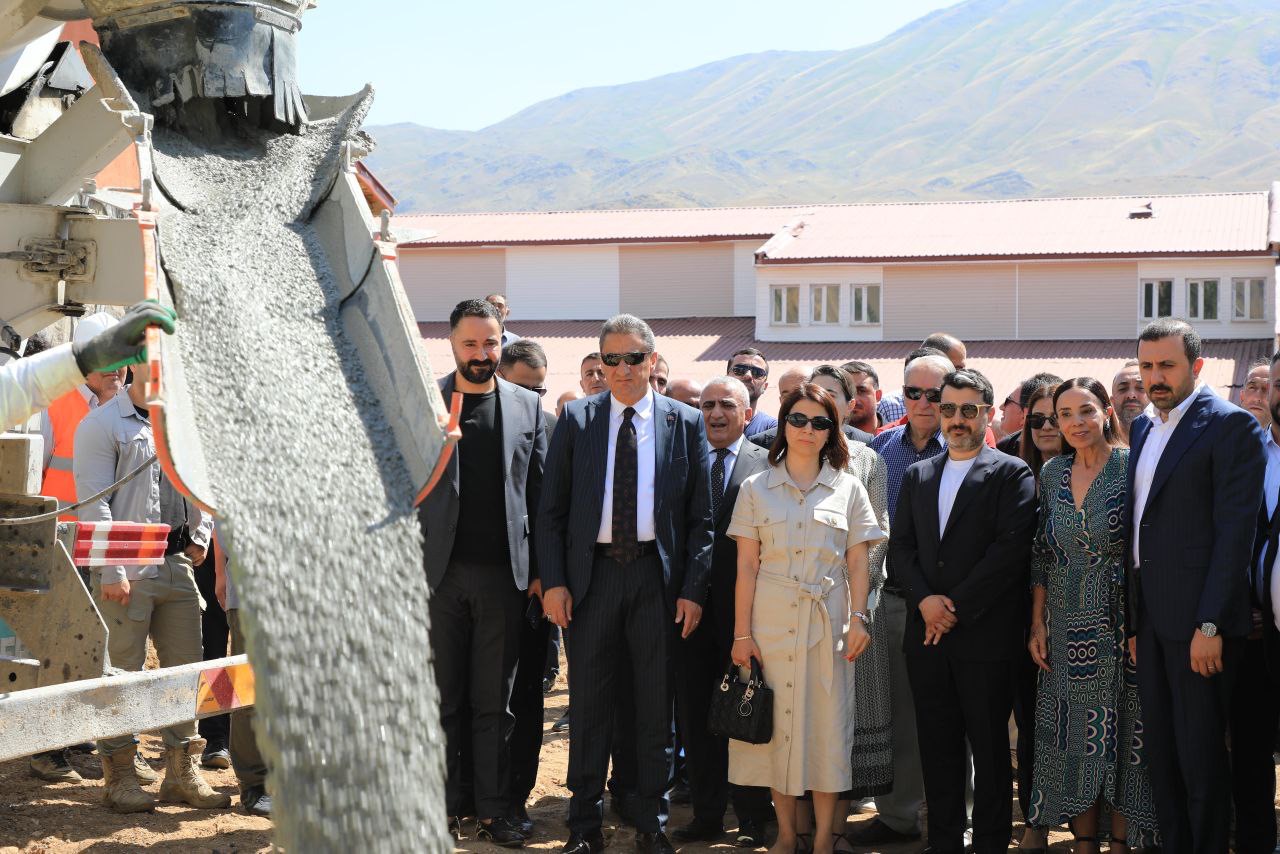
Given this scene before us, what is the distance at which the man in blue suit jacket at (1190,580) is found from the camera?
493 centimetres

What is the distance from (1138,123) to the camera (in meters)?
190

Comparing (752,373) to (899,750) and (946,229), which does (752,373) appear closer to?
(899,750)

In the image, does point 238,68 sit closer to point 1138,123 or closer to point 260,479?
point 260,479

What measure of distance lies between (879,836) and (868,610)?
3.40ft

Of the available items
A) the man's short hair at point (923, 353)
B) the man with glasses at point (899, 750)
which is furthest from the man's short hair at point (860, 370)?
the man with glasses at point (899, 750)

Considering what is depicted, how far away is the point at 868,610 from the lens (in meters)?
5.68

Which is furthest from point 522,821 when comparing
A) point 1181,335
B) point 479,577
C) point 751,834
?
point 1181,335

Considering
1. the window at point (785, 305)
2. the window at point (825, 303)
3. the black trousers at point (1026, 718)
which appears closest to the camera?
the black trousers at point (1026, 718)

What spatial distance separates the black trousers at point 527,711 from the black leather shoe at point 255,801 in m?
1.10

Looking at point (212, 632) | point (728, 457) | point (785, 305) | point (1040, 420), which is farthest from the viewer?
point (785, 305)

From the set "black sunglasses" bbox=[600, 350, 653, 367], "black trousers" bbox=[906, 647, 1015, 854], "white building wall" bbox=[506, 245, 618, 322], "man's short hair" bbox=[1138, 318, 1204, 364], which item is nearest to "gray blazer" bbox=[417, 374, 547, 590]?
"black sunglasses" bbox=[600, 350, 653, 367]

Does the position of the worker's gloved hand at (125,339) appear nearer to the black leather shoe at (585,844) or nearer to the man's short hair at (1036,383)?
the black leather shoe at (585,844)

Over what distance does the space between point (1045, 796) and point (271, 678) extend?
3.18 m

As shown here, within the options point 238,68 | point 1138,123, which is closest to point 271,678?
point 238,68
